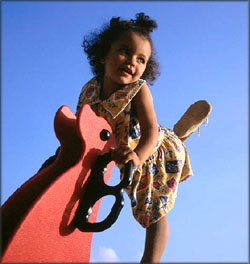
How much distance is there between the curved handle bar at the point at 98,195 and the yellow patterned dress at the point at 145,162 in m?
0.44

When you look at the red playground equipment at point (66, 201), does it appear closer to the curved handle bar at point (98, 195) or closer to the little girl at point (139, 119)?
the curved handle bar at point (98, 195)

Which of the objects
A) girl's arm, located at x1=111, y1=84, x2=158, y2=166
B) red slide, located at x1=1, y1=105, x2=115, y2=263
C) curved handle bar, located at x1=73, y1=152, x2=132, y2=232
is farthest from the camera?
girl's arm, located at x1=111, y1=84, x2=158, y2=166

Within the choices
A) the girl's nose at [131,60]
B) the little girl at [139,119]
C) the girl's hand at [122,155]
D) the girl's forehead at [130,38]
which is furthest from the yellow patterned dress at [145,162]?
the girl's hand at [122,155]

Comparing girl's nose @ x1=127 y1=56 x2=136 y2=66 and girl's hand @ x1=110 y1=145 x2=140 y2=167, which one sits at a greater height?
girl's nose @ x1=127 y1=56 x2=136 y2=66

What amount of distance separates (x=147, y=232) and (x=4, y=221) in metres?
0.87

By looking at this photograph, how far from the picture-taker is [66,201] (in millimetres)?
1562

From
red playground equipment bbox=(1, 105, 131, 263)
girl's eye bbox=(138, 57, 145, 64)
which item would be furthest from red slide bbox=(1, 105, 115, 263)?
girl's eye bbox=(138, 57, 145, 64)

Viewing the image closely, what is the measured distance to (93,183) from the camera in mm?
1678

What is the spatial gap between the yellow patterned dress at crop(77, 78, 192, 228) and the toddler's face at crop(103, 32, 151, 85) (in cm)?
6

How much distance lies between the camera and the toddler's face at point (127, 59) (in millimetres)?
2184

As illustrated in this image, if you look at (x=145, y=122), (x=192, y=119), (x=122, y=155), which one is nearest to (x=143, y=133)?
(x=145, y=122)

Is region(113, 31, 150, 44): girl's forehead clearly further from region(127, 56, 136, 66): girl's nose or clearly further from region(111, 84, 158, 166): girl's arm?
region(111, 84, 158, 166): girl's arm

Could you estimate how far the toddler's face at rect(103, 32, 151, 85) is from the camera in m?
2.18

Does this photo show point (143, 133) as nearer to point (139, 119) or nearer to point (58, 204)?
point (139, 119)
